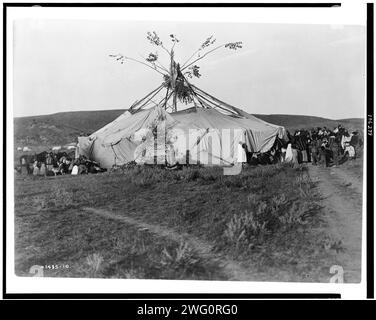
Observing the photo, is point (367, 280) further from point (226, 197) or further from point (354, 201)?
point (226, 197)

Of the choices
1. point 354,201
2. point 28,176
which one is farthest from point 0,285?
point 354,201

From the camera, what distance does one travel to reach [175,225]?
192 inches

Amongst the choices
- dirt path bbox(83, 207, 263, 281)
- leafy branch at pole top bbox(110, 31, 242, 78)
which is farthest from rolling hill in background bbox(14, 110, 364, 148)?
dirt path bbox(83, 207, 263, 281)

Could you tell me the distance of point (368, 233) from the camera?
4.87m

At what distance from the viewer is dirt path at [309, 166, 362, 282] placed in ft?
15.9

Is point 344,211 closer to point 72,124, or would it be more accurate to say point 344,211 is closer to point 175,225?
point 175,225

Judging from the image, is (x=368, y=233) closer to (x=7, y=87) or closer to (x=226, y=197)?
(x=226, y=197)

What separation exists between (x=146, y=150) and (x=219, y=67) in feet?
3.82

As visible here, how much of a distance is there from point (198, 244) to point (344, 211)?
5.12 feet

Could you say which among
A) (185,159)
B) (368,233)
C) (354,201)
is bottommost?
(368,233)

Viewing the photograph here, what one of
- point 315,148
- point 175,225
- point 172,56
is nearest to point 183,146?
point 175,225

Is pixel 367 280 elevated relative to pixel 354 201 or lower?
lower

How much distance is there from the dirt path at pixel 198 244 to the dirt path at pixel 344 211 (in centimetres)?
93

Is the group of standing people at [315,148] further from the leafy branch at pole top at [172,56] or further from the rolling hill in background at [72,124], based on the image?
the leafy branch at pole top at [172,56]
